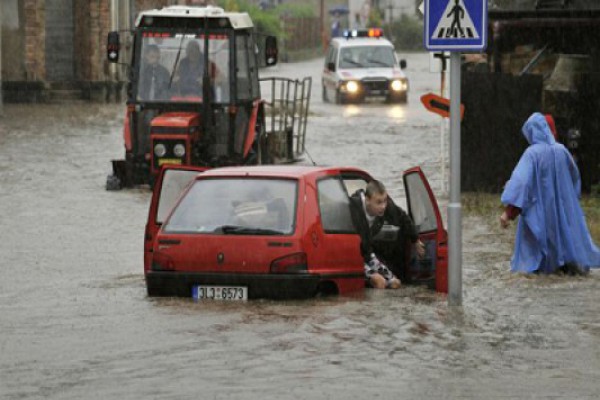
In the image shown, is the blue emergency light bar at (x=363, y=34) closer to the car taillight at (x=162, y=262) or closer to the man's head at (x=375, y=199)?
the man's head at (x=375, y=199)

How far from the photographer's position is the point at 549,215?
15.8m

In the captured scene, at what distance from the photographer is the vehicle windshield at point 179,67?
25.1 m

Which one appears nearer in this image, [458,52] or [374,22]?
[458,52]

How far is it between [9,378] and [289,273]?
338 cm

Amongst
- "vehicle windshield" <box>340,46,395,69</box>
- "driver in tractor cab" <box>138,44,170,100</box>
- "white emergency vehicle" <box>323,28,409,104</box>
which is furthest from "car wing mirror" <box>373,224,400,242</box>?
"vehicle windshield" <box>340,46,395,69</box>

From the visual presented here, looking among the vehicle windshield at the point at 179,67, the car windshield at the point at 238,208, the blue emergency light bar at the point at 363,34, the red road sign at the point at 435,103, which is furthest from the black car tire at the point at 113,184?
the blue emergency light bar at the point at 363,34

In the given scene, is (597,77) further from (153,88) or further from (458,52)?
(458,52)

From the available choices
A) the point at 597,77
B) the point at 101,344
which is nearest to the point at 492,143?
the point at 597,77

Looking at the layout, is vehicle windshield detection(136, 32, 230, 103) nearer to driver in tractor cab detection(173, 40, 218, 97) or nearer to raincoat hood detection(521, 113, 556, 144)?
driver in tractor cab detection(173, 40, 218, 97)

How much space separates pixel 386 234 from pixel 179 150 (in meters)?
9.90

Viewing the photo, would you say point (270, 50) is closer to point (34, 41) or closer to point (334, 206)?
point (334, 206)

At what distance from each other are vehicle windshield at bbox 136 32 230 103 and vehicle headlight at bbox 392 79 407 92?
2176 centimetres

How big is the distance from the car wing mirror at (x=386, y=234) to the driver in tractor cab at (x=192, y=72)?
10583mm

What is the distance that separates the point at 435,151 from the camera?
33.1 meters
